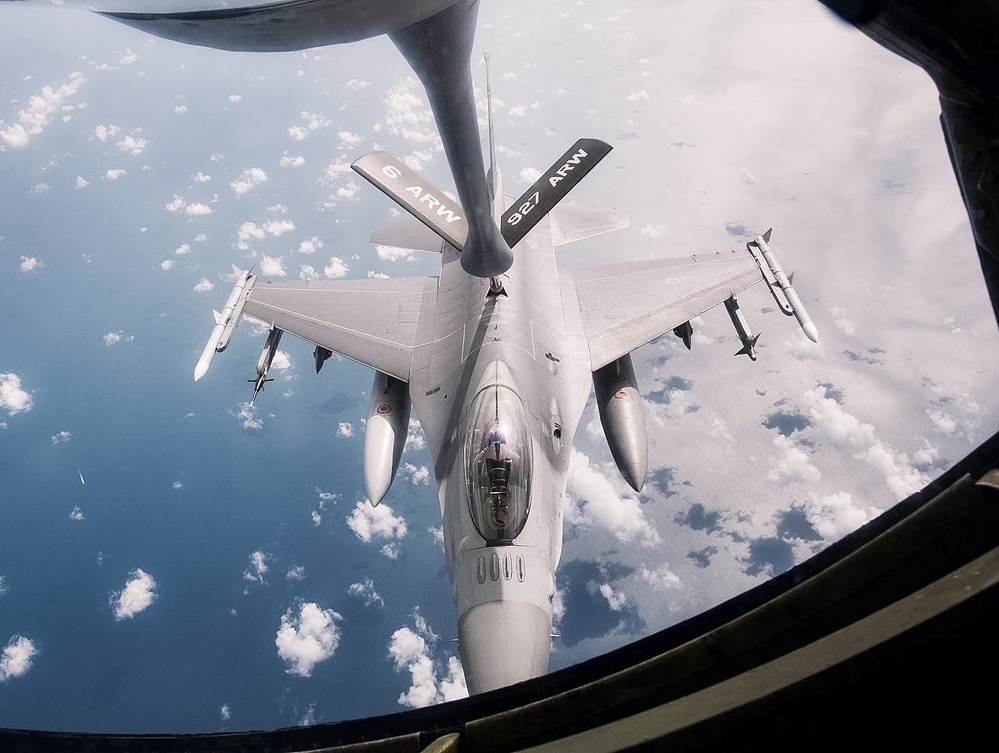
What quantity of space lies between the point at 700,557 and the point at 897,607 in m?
36.6

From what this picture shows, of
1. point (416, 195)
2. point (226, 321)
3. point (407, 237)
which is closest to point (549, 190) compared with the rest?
point (416, 195)

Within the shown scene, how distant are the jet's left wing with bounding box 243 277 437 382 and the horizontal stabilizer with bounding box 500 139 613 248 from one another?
4227 millimetres

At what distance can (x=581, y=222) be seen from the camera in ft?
51.0

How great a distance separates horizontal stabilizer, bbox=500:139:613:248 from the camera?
28.0 ft

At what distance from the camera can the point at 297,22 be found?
1803 mm

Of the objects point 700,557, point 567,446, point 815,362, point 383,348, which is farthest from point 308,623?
point 815,362

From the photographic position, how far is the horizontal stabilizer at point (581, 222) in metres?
15.0

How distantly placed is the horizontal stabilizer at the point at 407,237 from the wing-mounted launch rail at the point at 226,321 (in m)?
3.55

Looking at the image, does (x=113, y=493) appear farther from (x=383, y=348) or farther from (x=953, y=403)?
(x=953, y=403)

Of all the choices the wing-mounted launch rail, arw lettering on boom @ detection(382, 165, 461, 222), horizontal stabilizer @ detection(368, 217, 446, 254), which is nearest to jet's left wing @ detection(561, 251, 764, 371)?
horizontal stabilizer @ detection(368, 217, 446, 254)

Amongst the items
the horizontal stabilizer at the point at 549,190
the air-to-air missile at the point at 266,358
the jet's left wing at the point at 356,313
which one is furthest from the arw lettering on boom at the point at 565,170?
the air-to-air missile at the point at 266,358

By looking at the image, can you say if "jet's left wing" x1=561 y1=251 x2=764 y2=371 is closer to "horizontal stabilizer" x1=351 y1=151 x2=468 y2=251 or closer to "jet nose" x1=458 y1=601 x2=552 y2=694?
"horizontal stabilizer" x1=351 y1=151 x2=468 y2=251

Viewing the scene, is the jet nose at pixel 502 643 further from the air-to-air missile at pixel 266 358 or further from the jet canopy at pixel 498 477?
the air-to-air missile at pixel 266 358

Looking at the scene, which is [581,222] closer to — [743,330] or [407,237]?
[407,237]
